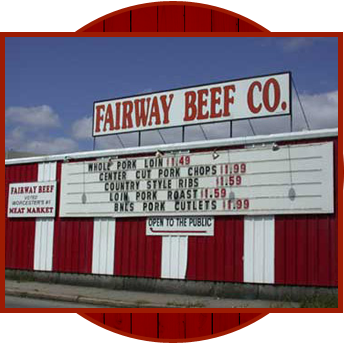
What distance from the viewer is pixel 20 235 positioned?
19.4m

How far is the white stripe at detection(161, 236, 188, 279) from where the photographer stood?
Answer: 15445 millimetres

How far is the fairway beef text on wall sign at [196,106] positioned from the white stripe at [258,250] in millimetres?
3369

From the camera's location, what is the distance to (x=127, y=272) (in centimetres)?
1647

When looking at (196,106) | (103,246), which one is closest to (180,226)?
(103,246)

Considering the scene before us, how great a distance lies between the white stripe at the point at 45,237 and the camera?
1848 centimetres

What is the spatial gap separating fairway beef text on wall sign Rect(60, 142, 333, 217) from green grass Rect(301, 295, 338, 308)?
2.06 metres

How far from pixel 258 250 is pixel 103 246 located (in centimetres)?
536


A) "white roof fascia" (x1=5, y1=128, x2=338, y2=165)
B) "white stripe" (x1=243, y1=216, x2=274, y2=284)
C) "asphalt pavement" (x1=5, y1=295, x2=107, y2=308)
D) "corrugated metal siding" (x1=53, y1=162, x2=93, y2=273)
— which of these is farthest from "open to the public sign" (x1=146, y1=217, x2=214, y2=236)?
"asphalt pavement" (x1=5, y1=295, x2=107, y2=308)

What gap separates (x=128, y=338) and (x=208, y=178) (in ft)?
24.8

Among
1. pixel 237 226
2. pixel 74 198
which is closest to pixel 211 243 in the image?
pixel 237 226

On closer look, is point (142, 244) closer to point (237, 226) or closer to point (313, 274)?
point (237, 226)

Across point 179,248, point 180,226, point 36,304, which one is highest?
point 180,226
